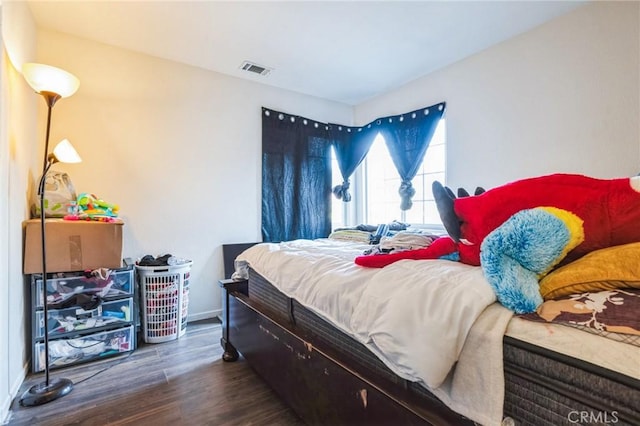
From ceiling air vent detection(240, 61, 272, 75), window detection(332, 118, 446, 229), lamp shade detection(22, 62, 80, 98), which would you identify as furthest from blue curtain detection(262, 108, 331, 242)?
lamp shade detection(22, 62, 80, 98)

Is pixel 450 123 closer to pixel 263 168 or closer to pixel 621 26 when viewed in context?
pixel 621 26

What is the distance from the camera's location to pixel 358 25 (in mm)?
2330

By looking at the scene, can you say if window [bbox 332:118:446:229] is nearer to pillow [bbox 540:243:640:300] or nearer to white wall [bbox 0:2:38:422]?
pillow [bbox 540:243:640:300]

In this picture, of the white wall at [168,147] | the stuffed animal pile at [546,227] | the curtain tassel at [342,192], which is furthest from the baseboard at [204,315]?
the stuffed animal pile at [546,227]

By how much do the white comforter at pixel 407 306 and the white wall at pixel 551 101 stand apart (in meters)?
1.83

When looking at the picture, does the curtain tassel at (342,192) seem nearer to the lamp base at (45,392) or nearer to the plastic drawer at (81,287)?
the plastic drawer at (81,287)

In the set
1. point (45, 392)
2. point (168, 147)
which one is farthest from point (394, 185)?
point (45, 392)

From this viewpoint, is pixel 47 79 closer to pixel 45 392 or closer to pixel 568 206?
pixel 45 392

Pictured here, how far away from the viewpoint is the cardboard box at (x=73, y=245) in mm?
1901

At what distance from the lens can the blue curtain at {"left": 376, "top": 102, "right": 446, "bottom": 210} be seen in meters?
3.09

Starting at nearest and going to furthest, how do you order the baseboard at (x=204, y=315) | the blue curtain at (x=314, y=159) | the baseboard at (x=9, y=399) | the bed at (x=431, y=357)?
the bed at (x=431, y=357), the baseboard at (x=9, y=399), the baseboard at (x=204, y=315), the blue curtain at (x=314, y=159)

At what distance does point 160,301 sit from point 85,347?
53cm

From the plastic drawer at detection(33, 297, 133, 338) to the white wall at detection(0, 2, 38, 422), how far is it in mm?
117

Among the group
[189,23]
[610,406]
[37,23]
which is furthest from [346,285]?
[37,23]
